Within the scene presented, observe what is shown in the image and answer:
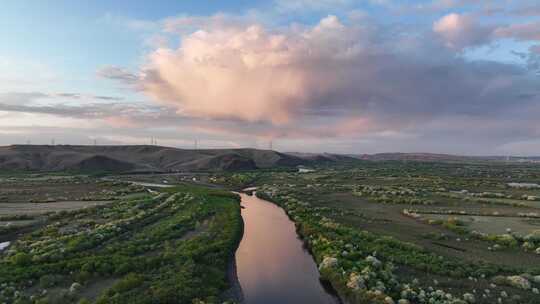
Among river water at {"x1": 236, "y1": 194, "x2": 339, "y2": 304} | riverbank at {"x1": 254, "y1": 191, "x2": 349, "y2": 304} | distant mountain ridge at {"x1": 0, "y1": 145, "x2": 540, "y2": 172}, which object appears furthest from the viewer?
distant mountain ridge at {"x1": 0, "y1": 145, "x2": 540, "y2": 172}

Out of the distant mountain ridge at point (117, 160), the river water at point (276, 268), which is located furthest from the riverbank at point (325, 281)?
the distant mountain ridge at point (117, 160)

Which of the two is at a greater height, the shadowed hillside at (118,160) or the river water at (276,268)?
the shadowed hillside at (118,160)

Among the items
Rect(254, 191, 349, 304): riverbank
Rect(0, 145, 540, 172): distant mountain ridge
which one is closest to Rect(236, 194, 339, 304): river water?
Rect(254, 191, 349, 304): riverbank

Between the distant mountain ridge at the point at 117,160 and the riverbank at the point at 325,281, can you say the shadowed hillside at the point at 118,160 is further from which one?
the riverbank at the point at 325,281

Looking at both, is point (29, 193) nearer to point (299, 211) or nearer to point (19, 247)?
point (19, 247)

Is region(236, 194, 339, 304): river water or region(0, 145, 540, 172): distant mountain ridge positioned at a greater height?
region(0, 145, 540, 172): distant mountain ridge

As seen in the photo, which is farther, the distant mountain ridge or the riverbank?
the distant mountain ridge

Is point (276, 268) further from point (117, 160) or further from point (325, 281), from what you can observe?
point (117, 160)

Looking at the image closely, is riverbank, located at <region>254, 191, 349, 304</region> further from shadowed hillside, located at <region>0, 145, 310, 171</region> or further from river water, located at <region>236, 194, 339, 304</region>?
shadowed hillside, located at <region>0, 145, 310, 171</region>
